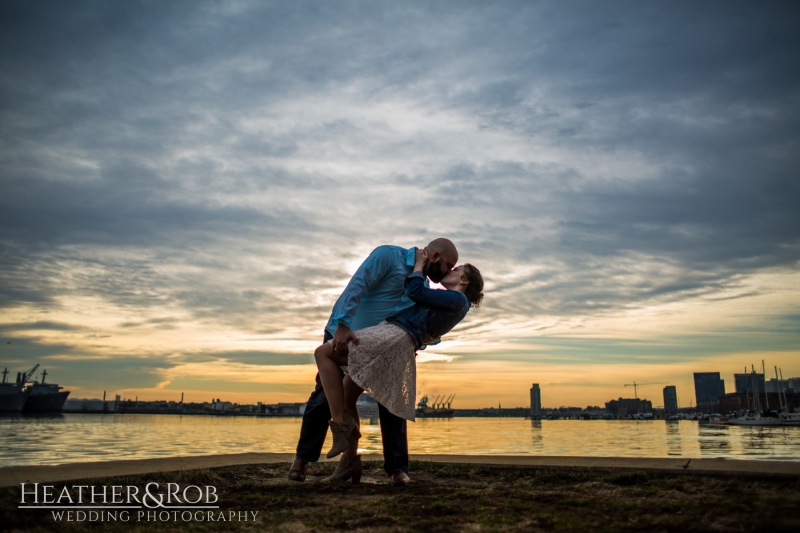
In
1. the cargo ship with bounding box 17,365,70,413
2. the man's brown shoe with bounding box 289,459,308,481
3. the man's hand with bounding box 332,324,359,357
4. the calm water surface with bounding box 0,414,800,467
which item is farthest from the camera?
the cargo ship with bounding box 17,365,70,413

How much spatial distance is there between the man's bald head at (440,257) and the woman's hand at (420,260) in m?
0.03

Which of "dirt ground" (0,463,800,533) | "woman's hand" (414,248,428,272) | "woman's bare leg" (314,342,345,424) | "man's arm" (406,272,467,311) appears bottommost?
"dirt ground" (0,463,800,533)

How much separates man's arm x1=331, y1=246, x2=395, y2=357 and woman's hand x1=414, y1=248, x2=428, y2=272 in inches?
7.2

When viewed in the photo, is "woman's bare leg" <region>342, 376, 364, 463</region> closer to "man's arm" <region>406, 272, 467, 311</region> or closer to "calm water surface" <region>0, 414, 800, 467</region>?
"man's arm" <region>406, 272, 467, 311</region>

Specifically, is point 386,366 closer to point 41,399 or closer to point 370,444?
point 370,444

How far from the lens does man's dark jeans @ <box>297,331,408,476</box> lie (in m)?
3.64

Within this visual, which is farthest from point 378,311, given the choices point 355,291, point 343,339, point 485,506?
point 485,506

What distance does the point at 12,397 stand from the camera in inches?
3622

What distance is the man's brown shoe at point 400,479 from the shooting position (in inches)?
138

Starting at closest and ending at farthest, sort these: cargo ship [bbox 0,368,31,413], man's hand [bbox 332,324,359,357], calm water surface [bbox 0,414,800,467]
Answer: man's hand [bbox 332,324,359,357]
calm water surface [bbox 0,414,800,467]
cargo ship [bbox 0,368,31,413]

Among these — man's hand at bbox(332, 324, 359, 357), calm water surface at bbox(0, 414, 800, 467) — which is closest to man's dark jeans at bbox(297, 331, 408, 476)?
man's hand at bbox(332, 324, 359, 357)

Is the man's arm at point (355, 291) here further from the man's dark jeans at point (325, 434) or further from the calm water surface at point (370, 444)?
the calm water surface at point (370, 444)

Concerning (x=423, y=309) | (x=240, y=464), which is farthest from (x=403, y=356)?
(x=240, y=464)

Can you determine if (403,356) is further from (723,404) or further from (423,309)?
(723,404)
